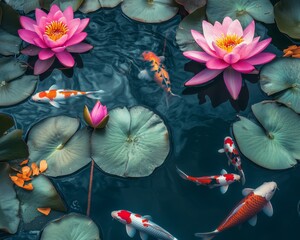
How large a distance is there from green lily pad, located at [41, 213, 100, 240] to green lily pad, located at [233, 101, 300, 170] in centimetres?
92

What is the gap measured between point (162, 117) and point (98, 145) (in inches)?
17.3

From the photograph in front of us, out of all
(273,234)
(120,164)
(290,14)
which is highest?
(290,14)

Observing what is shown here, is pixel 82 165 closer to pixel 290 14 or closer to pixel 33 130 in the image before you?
pixel 33 130

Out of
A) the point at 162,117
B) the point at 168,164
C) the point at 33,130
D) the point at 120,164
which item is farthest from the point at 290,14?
the point at 33,130

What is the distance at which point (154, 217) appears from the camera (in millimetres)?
2264

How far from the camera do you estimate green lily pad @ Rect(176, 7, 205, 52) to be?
2.94m

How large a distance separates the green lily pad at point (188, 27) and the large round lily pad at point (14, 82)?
1.00 m

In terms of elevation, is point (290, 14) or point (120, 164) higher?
point (290, 14)

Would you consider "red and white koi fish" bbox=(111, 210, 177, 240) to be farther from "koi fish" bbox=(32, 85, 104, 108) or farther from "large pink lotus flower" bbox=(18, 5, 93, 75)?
"large pink lotus flower" bbox=(18, 5, 93, 75)

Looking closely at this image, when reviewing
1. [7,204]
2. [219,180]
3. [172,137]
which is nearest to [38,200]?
[7,204]

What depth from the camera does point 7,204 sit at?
2209 mm

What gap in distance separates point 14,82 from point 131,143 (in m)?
0.91

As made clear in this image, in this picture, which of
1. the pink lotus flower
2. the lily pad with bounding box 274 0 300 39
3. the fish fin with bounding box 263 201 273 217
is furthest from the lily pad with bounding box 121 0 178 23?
the fish fin with bounding box 263 201 273 217

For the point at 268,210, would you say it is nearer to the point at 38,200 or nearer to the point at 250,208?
the point at 250,208
